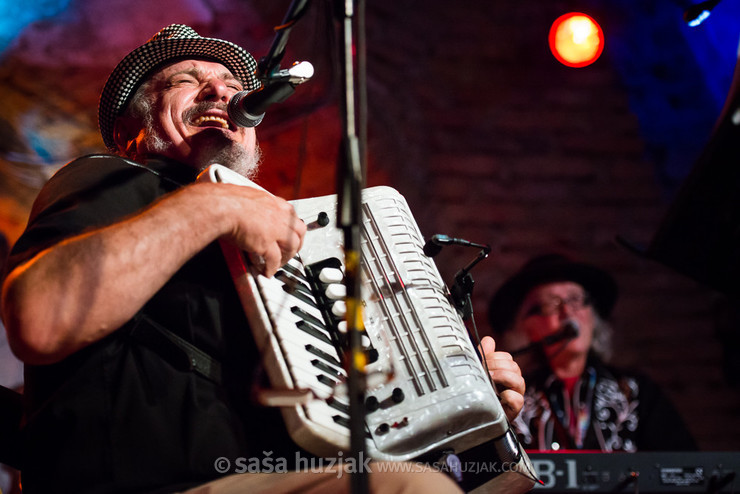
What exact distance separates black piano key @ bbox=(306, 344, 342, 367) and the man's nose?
3.38 feet

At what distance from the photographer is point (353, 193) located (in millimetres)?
1235

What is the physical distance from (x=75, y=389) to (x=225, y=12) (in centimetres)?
298

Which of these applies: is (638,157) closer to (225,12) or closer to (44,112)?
(225,12)

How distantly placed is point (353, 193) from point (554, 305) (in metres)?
2.98

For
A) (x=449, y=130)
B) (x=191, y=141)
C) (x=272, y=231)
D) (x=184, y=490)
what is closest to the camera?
(x=184, y=490)

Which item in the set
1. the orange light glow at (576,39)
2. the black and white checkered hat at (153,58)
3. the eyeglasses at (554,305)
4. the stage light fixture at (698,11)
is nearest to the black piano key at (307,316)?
the black and white checkered hat at (153,58)

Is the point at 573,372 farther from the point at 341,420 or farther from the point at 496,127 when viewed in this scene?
the point at 341,420

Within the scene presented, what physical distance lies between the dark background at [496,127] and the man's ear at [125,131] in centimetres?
162

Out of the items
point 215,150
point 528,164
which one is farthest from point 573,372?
point 215,150

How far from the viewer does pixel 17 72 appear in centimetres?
394

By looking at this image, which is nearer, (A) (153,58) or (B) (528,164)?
(A) (153,58)

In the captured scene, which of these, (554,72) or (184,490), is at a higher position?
(554,72)

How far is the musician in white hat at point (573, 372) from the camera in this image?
11.8 ft

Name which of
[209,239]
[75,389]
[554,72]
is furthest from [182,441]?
[554,72]
